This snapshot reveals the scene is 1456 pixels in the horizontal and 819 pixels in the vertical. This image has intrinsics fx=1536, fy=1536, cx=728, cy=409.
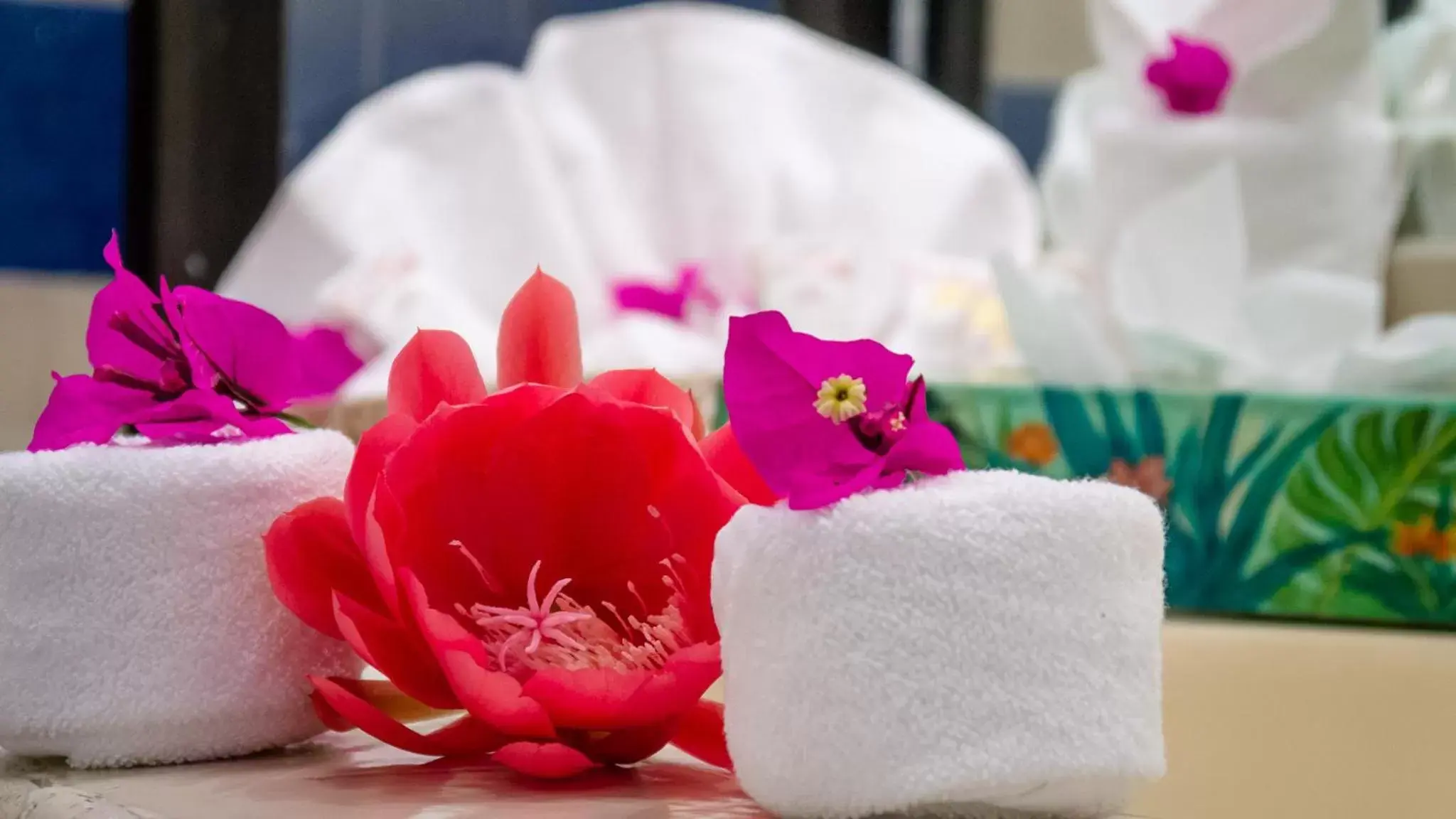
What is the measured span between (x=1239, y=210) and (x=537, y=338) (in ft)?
2.17

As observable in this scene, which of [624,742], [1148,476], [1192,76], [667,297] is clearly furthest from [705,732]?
[667,297]

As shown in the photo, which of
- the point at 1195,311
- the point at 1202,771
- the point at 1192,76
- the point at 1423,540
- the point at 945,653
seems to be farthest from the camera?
the point at 1192,76

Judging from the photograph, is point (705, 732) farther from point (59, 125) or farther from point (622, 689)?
point (59, 125)

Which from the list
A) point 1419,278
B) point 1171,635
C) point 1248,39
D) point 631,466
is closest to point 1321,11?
point 1248,39

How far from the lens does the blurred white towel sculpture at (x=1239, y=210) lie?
879mm

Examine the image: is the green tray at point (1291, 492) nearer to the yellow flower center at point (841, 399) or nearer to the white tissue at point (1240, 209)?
the white tissue at point (1240, 209)

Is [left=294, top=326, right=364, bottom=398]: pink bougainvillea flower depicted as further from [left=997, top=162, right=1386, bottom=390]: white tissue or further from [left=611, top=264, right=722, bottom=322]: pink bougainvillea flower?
[left=611, top=264, right=722, bottom=322]: pink bougainvillea flower

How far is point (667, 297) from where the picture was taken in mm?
1445

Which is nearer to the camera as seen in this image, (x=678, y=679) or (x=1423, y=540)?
(x=678, y=679)

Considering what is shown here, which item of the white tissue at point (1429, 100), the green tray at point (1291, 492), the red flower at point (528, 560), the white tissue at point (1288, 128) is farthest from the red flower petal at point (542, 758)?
the white tissue at point (1429, 100)

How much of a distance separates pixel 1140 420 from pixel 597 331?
72 centimetres

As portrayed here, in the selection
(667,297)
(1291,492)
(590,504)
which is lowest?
(667,297)

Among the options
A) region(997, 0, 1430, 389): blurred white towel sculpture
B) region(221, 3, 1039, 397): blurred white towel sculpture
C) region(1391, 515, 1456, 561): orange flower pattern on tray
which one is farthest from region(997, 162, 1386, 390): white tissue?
region(221, 3, 1039, 397): blurred white towel sculpture

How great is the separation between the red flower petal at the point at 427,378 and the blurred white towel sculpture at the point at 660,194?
0.83m
